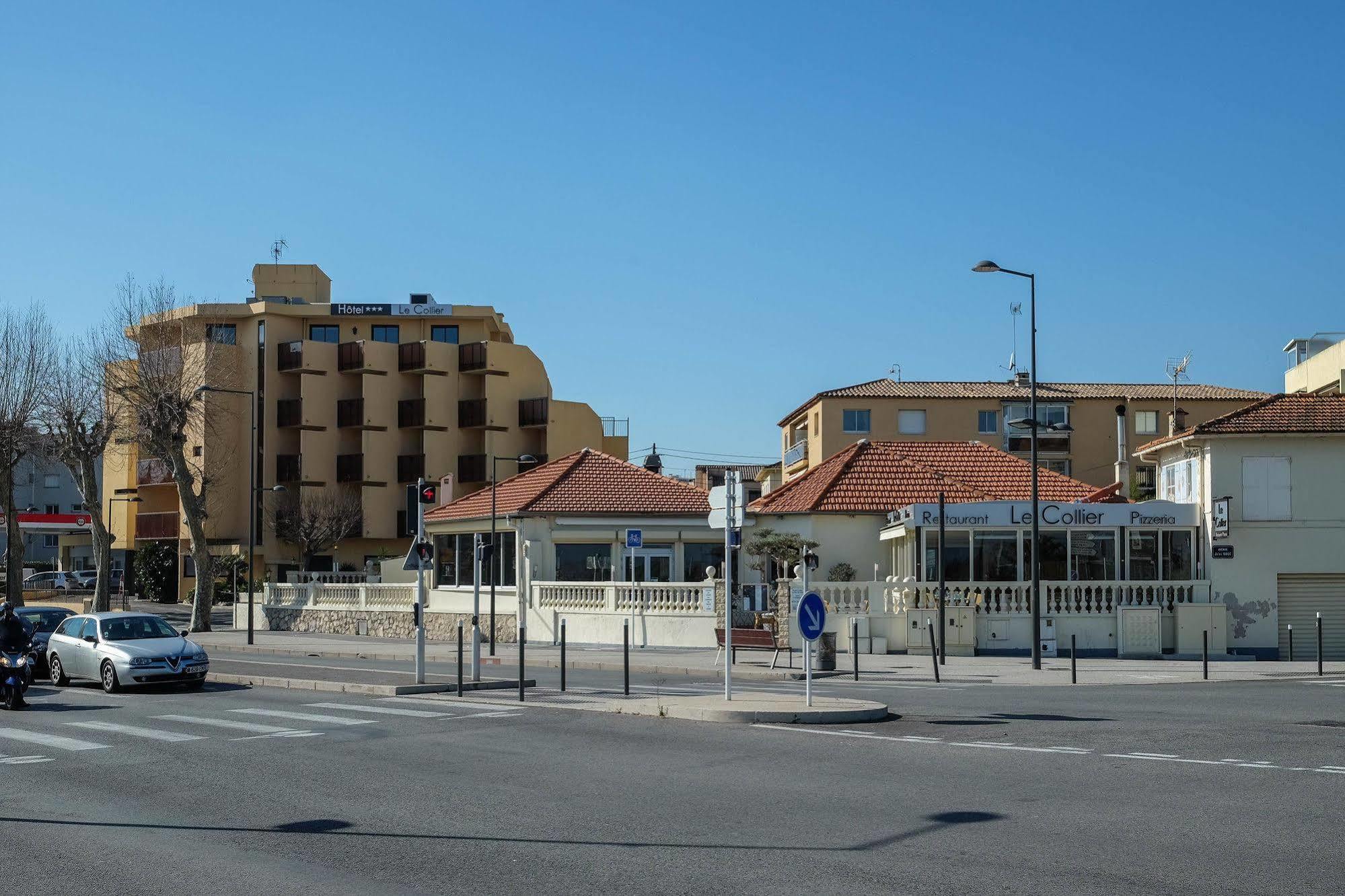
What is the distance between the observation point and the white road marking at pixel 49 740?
15250mm

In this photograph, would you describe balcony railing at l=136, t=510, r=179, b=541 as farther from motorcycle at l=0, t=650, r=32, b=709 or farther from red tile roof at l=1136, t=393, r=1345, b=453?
red tile roof at l=1136, t=393, r=1345, b=453

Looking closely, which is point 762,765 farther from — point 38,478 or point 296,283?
point 38,478

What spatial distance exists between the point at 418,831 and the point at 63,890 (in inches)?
98.1

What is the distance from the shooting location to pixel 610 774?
12.6 metres

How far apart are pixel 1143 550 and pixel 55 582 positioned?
66.4 m

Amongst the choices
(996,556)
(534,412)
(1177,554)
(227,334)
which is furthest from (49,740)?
(534,412)

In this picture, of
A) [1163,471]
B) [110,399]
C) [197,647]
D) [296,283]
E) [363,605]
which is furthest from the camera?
[296,283]

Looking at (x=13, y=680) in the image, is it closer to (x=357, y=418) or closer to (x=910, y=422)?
(x=357, y=418)

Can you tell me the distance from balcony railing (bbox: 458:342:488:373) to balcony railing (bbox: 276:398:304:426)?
9.13 metres

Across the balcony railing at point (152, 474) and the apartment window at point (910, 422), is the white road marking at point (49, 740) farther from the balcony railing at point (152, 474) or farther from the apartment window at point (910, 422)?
the apartment window at point (910, 422)

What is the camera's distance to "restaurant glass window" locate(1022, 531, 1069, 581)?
1314 inches

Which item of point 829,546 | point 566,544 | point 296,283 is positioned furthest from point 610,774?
point 296,283

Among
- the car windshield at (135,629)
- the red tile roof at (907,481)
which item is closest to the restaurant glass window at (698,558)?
the red tile roof at (907,481)

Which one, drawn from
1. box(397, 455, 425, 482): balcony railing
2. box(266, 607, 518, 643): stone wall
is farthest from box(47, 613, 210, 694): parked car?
box(397, 455, 425, 482): balcony railing
